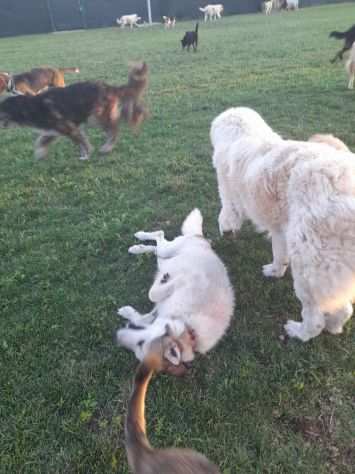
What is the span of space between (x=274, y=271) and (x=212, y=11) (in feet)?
107

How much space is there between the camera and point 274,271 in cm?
306

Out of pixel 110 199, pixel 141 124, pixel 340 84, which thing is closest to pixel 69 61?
pixel 141 124

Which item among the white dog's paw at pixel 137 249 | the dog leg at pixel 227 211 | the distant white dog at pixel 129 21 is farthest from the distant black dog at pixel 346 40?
the distant white dog at pixel 129 21

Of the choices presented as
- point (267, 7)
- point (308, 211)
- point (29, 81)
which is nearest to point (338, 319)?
point (308, 211)

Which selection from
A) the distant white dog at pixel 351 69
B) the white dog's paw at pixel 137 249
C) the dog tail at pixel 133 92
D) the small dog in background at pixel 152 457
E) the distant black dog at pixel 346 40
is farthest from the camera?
the distant black dog at pixel 346 40

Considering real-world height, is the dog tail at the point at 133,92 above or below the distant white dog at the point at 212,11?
below

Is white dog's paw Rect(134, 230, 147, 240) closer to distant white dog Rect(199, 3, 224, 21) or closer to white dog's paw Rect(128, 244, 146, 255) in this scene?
white dog's paw Rect(128, 244, 146, 255)


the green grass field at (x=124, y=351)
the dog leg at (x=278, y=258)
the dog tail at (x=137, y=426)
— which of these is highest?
the dog tail at (x=137, y=426)

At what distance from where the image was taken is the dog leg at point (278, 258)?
2.80 m

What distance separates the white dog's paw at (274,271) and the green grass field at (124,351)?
0.08 m

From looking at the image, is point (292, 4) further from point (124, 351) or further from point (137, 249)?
point (124, 351)

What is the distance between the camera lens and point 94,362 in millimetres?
2463

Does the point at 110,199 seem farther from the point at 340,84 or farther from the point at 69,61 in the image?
the point at 69,61

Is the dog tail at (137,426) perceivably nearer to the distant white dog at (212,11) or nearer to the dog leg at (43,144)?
the dog leg at (43,144)
